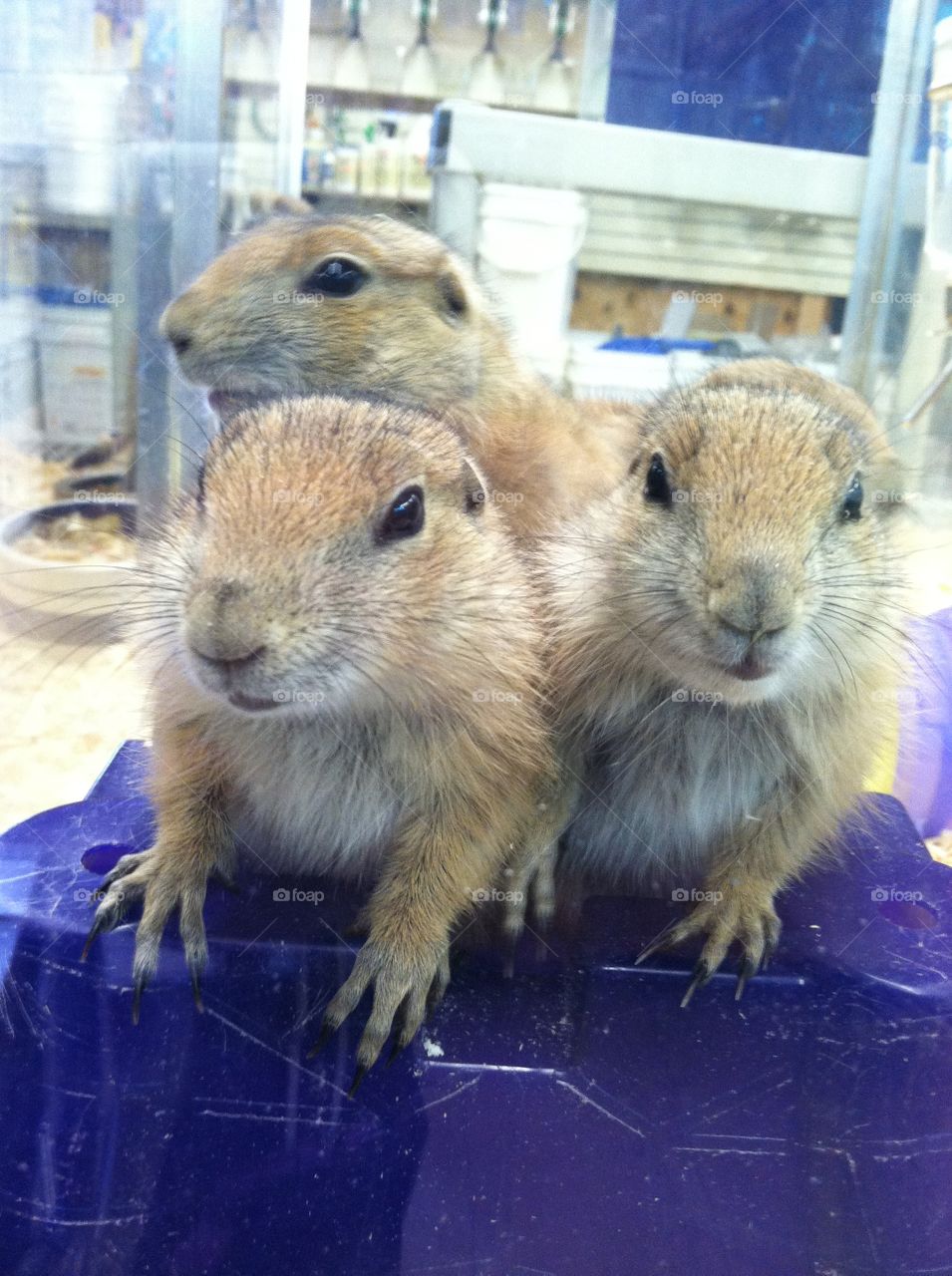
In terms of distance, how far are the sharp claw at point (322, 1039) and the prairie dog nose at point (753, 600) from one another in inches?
33.6

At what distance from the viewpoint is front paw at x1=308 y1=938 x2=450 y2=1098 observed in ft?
5.34

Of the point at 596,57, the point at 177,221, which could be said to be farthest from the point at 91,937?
the point at 596,57

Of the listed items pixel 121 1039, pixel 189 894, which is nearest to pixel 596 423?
pixel 189 894

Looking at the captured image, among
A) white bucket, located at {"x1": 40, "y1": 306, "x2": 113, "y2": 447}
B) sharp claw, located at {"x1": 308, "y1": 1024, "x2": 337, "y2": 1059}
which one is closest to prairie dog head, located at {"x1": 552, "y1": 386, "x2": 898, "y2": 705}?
sharp claw, located at {"x1": 308, "y1": 1024, "x2": 337, "y2": 1059}

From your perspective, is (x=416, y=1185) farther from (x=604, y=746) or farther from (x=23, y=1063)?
(x=604, y=746)

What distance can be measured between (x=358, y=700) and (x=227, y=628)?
0.32 meters

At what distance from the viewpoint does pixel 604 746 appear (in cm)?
197

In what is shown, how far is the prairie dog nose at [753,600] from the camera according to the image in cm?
141

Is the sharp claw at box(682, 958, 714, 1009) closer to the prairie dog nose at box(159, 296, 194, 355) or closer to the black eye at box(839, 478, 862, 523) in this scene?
the black eye at box(839, 478, 862, 523)

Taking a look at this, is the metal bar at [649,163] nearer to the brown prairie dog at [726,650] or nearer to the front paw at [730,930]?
the brown prairie dog at [726,650]

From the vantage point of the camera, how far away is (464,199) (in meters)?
2.57

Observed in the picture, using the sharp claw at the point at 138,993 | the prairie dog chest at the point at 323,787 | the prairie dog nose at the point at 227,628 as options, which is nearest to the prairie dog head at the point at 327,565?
the prairie dog nose at the point at 227,628

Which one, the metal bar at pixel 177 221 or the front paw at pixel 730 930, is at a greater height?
the metal bar at pixel 177 221

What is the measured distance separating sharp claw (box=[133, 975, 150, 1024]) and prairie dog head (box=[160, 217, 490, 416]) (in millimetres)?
980
